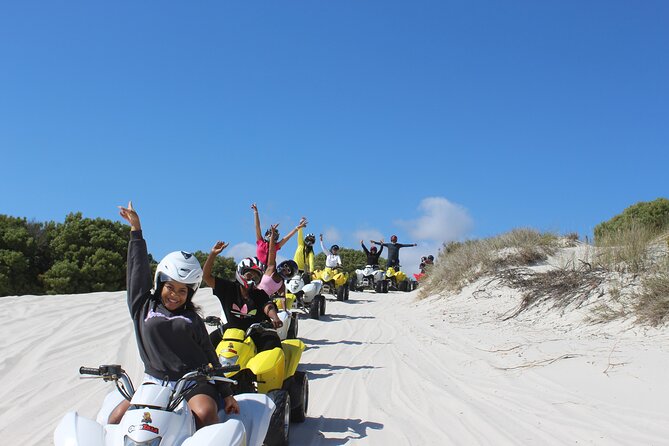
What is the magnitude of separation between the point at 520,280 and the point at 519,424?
9001mm

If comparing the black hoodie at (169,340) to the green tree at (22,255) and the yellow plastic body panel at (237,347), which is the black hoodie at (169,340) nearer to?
the yellow plastic body panel at (237,347)

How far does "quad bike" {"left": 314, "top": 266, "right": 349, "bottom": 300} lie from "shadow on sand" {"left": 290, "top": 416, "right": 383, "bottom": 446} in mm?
13357

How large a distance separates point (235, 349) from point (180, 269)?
1687mm

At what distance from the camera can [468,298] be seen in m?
15.6

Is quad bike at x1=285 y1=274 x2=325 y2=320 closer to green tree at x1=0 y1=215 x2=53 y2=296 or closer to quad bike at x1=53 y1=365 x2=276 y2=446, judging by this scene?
quad bike at x1=53 y1=365 x2=276 y2=446

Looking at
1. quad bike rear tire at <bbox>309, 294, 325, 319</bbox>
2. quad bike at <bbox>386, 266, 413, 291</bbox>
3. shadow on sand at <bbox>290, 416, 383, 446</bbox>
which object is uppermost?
quad bike at <bbox>386, 266, 413, 291</bbox>

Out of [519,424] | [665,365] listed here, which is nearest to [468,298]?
[665,365]

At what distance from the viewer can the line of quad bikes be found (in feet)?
10.7

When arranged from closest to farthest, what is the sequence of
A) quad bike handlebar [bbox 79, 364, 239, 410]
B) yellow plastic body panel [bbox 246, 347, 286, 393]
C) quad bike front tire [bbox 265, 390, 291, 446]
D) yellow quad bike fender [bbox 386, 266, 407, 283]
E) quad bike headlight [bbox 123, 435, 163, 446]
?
quad bike headlight [bbox 123, 435, 163, 446] < quad bike handlebar [bbox 79, 364, 239, 410] < quad bike front tire [bbox 265, 390, 291, 446] < yellow plastic body panel [bbox 246, 347, 286, 393] < yellow quad bike fender [bbox 386, 266, 407, 283]

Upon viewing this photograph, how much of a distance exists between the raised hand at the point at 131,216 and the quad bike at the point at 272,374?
1447mm

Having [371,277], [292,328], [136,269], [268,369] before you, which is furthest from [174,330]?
[371,277]

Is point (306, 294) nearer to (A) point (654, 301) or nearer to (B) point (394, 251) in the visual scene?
(A) point (654, 301)

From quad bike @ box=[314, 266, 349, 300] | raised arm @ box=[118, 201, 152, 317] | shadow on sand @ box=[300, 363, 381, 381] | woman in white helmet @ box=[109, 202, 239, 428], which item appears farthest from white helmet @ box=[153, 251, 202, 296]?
quad bike @ box=[314, 266, 349, 300]

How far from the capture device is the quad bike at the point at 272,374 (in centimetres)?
497
